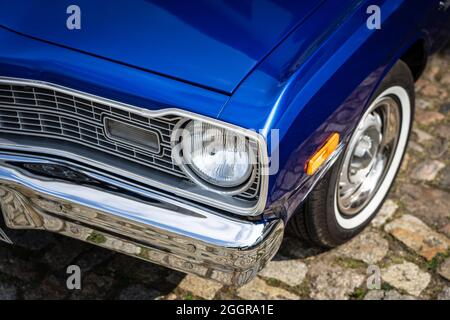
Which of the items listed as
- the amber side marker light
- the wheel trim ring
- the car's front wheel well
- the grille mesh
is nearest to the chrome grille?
the grille mesh

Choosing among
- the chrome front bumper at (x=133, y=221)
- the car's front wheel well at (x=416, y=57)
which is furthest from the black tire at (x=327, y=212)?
the chrome front bumper at (x=133, y=221)

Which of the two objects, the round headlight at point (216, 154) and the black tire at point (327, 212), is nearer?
the round headlight at point (216, 154)

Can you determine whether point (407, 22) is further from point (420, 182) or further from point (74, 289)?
point (74, 289)

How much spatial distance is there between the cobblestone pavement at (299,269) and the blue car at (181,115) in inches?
20.5

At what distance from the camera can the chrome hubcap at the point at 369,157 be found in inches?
135

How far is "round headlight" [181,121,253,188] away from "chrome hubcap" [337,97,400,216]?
0.80 m

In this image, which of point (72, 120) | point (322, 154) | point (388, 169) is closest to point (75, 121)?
point (72, 120)

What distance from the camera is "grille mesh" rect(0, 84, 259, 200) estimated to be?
2703mm

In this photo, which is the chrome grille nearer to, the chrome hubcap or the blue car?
the blue car

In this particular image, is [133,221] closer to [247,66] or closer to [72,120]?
[72,120]

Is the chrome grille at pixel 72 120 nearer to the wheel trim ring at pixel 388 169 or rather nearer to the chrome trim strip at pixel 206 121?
the chrome trim strip at pixel 206 121

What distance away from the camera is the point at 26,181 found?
2.84 metres

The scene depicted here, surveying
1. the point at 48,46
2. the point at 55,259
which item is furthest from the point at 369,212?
the point at 48,46

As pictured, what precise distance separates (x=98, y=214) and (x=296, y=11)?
3.47 ft
